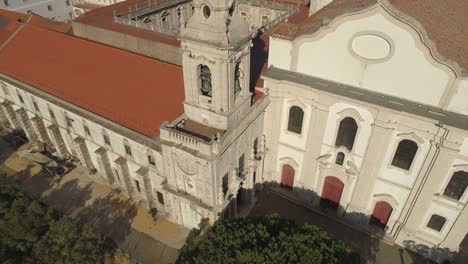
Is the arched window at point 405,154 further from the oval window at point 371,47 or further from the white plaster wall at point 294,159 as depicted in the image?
the white plaster wall at point 294,159

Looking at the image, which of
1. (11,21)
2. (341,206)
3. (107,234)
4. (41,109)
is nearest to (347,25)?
(341,206)

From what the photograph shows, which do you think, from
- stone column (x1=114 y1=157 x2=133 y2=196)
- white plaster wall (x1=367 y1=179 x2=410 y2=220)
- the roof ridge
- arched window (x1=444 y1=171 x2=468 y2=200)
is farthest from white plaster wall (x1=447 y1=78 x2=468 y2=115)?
the roof ridge

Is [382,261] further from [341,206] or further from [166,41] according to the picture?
[166,41]

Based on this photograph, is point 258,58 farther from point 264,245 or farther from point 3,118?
point 3,118

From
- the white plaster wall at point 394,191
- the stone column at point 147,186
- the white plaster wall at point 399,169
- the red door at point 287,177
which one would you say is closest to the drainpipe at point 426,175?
the white plaster wall at point 399,169

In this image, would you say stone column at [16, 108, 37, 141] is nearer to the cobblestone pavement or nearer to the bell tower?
the bell tower

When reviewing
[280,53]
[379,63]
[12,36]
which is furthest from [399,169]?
[12,36]
